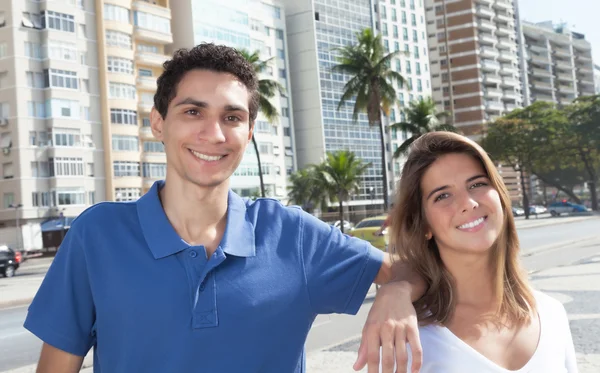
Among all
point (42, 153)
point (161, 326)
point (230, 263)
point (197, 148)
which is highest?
point (42, 153)

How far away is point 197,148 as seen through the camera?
2.45m

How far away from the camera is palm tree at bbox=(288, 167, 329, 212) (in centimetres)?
5183

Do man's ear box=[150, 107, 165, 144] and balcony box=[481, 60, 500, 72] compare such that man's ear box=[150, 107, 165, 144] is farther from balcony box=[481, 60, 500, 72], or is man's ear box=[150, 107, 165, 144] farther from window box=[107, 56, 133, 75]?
balcony box=[481, 60, 500, 72]

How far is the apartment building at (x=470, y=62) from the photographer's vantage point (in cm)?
10875

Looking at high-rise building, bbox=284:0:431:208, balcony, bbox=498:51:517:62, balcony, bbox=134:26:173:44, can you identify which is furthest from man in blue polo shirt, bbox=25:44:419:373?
balcony, bbox=498:51:517:62

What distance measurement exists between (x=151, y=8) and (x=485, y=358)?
205 feet

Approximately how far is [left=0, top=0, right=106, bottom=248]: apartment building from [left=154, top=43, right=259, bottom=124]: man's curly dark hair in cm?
5043

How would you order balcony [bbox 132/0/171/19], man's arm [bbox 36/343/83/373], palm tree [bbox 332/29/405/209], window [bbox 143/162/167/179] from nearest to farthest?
man's arm [bbox 36/343/83/373], palm tree [bbox 332/29/405/209], window [bbox 143/162/167/179], balcony [bbox 132/0/171/19]

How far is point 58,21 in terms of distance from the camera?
178ft

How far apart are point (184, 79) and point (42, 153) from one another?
2119 inches

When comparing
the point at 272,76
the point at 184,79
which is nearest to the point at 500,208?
the point at 184,79

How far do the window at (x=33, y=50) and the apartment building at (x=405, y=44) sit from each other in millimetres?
47225

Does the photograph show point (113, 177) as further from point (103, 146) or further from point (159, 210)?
point (159, 210)

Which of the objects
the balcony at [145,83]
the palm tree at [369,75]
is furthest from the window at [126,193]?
the palm tree at [369,75]
